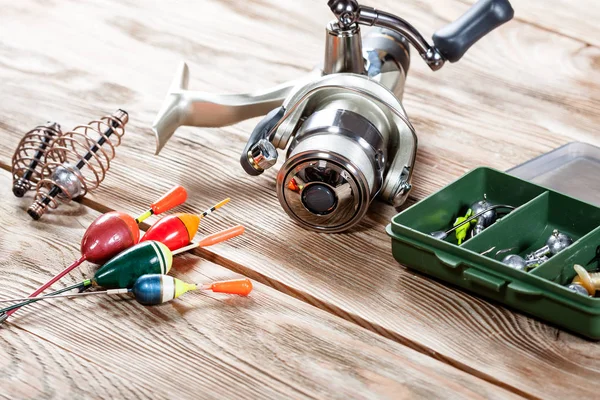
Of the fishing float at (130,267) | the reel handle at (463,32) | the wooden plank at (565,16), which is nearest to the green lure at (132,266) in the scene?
the fishing float at (130,267)

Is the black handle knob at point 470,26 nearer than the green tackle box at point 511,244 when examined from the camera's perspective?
No

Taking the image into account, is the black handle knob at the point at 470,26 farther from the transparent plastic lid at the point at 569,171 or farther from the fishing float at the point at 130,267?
the fishing float at the point at 130,267

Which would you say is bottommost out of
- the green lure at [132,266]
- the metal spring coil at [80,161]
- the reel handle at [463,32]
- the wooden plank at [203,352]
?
the wooden plank at [203,352]

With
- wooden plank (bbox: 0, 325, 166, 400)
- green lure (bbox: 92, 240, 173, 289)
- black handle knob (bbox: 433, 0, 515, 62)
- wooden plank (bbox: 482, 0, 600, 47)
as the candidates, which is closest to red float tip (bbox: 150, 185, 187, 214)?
green lure (bbox: 92, 240, 173, 289)

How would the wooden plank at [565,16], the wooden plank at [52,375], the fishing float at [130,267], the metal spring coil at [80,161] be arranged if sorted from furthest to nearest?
the wooden plank at [565,16], the metal spring coil at [80,161], the fishing float at [130,267], the wooden plank at [52,375]

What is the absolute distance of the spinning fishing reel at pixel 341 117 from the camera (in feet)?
3.43

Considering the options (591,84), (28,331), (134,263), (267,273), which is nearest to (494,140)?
(591,84)

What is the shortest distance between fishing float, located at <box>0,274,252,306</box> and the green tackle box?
181 mm

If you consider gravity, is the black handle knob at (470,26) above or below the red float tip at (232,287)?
above

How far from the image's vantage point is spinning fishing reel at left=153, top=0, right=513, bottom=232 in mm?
1047

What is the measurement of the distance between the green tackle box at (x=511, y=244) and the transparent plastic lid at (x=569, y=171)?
0.12 m

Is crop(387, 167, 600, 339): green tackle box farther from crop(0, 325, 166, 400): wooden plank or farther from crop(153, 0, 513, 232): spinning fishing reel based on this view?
crop(0, 325, 166, 400): wooden plank

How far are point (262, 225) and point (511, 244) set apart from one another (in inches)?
11.5

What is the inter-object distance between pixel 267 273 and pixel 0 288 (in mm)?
286
